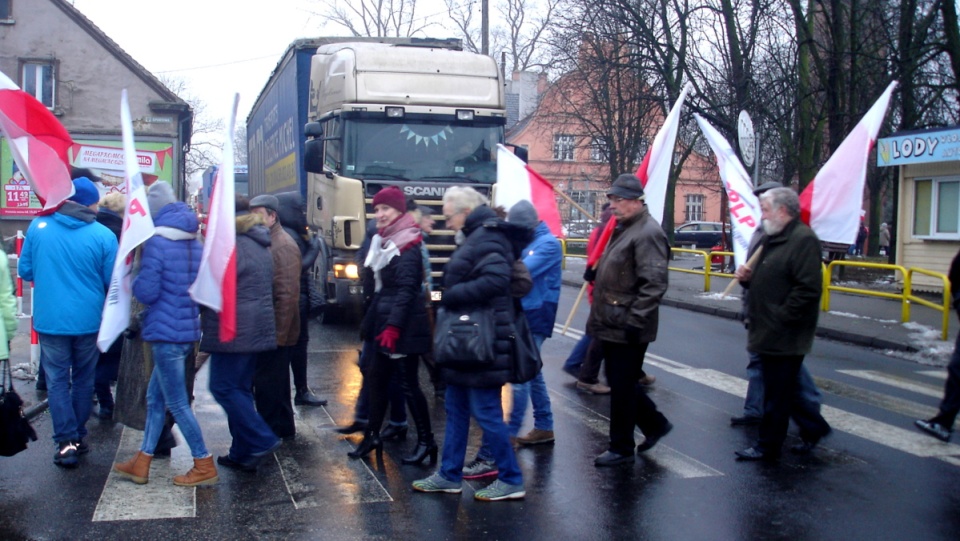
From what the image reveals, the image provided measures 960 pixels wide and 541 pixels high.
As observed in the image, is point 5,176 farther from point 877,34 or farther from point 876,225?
point 876,225

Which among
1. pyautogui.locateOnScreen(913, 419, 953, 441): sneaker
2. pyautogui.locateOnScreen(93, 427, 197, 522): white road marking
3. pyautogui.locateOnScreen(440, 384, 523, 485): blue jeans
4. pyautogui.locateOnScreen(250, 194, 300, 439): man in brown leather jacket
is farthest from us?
pyautogui.locateOnScreen(913, 419, 953, 441): sneaker

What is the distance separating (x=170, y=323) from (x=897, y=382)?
749cm

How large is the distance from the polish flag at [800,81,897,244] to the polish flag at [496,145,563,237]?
2595 mm

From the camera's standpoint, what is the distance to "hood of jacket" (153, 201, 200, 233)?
5453mm

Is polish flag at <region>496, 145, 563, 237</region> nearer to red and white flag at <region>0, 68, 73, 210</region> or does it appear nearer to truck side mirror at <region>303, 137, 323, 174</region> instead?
truck side mirror at <region>303, 137, 323, 174</region>

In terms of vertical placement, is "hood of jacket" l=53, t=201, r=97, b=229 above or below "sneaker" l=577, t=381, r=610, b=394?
above

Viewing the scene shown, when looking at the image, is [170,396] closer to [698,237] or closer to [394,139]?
[394,139]

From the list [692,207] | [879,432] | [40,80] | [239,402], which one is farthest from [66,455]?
[692,207]

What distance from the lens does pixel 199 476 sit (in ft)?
18.0

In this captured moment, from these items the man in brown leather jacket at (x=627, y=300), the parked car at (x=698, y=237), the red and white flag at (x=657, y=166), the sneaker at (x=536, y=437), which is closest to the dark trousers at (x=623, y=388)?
the man in brown leather jacket at (x=627, y=300)

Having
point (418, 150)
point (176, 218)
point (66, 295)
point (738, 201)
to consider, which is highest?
point (418, 150)

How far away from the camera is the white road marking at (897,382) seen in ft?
29.6

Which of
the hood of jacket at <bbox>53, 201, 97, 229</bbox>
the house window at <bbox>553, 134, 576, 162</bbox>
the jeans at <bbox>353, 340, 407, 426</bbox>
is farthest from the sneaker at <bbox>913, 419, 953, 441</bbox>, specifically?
the house window at <bbox>553, 134, 576, 162</bbox>

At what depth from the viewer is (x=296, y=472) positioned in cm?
584
